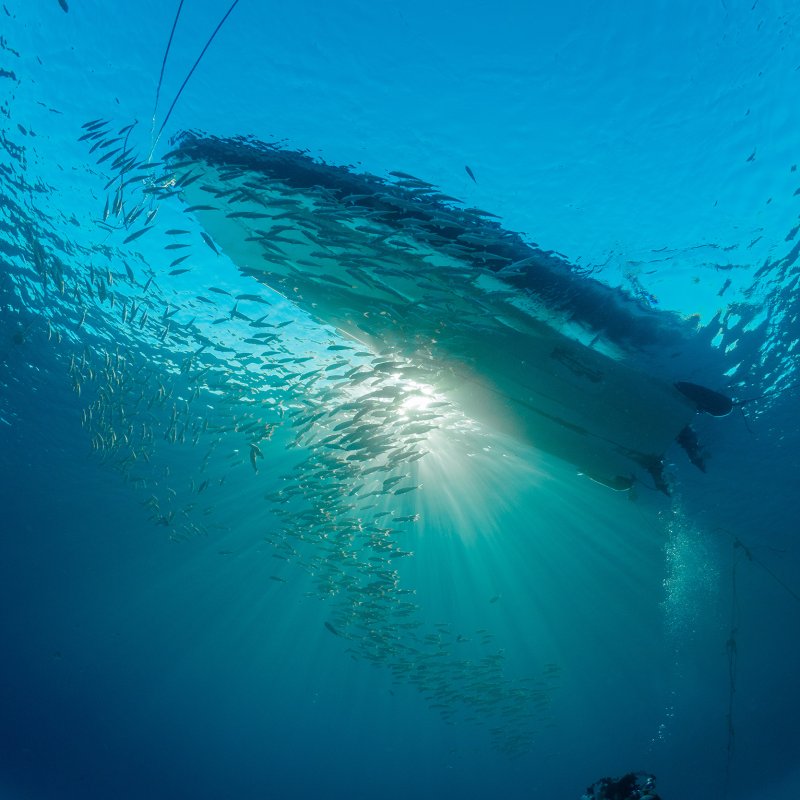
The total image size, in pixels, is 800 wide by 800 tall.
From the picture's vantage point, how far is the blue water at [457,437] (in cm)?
555

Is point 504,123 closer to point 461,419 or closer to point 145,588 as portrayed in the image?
point 461,419

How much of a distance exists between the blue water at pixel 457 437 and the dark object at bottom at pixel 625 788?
640cm

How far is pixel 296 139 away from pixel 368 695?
5131 centimetres

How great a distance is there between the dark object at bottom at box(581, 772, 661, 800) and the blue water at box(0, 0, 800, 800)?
21.0 ft

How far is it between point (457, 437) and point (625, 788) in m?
9.58

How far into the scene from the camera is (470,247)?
6.95m

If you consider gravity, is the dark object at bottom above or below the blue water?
below

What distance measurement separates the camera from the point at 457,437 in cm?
1442

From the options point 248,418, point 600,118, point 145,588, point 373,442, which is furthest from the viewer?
point 145,588

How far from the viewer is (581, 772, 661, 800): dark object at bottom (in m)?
5.34

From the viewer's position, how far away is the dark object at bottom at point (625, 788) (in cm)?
534

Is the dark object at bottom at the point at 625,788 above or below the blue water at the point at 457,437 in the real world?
below

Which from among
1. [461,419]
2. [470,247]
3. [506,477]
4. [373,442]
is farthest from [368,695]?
[470,247]

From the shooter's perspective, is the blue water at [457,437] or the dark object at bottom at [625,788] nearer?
the dark object at bottom at [625,788]
